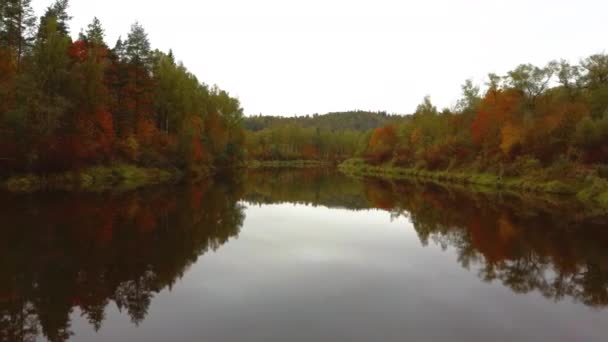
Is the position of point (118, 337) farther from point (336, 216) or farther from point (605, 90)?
point (605, 90)

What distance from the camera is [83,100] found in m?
40.0

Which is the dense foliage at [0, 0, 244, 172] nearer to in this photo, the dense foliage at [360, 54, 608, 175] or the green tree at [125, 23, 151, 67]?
the green tree at [125, 23, 151, 67]

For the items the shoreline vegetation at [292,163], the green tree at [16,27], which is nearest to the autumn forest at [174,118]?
the green tree at [16,27]

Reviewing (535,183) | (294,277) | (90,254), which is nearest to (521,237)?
(294,277)

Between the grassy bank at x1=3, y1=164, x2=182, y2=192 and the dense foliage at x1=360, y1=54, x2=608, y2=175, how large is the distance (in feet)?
128

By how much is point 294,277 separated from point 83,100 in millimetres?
34867

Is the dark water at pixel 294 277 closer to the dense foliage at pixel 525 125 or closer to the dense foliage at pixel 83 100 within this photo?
the dense foliage at pixel 83 100

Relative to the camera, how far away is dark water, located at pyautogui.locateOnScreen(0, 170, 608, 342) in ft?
29.5

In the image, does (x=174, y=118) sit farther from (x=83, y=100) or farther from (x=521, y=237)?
(x=521, y=237)

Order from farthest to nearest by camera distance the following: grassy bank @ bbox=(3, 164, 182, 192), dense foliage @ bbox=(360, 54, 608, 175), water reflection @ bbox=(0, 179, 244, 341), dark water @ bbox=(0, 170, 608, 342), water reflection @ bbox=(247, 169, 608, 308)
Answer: dense foliage @ bbox=(360, 54, 608, 175) → grassy bank @ bbox=(3, 164, 182, 192) → water reflection @ bbox=(247, 169, 608, 308) → water reflection @ bbox=(0, 179, 244, 341) → dark water @ bbox=(0, 170, 608, 342)

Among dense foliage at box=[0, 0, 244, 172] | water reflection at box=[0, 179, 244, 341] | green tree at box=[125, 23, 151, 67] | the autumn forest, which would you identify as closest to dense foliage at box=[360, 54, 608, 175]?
the autumn forest

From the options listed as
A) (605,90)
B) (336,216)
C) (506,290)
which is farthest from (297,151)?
(506,290)

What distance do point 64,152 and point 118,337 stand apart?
113 feet

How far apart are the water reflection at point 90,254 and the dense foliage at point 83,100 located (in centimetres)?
1026
